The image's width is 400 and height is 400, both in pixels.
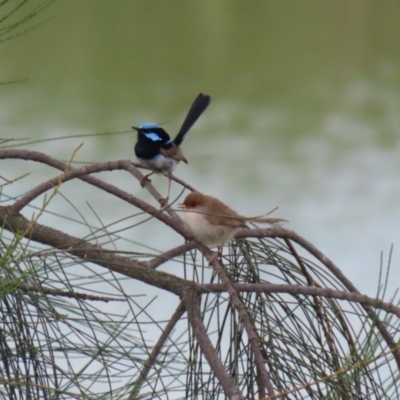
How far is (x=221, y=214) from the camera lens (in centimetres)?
167

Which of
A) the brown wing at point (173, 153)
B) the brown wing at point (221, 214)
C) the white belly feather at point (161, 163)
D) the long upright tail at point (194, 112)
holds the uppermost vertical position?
the long upright tail at point (194, 112)

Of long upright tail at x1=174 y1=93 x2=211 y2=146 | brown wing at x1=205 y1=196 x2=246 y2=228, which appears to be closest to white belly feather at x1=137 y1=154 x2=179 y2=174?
long upright tail at x1=174 y1=93 x2=211 y2=146

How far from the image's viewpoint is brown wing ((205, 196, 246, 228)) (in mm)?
1545

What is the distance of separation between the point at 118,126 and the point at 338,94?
2.85 metres

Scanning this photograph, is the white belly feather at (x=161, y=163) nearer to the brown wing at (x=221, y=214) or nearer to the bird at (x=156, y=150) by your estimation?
the bird at (x=156, y=150)

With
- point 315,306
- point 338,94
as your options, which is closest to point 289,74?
point 338,94

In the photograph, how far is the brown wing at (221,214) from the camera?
1.54m

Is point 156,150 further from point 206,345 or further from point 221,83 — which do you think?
point 221,83

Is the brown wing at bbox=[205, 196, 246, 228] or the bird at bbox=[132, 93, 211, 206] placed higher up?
the bird at bbox=[132, 93, 211, 206]

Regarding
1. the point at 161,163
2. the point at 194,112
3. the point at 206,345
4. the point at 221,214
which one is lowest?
the point at 206,345

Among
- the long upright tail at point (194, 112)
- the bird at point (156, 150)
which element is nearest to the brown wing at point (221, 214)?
the bird at point (156, 150)

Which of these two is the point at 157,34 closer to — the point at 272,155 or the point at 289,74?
the point at 289,74

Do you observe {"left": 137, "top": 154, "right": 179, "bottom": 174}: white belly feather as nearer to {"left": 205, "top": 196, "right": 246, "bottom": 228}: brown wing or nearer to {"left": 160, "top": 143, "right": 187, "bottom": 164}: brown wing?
{"left": 160, "top": 143, "right": 187, "bottom": 164}: brown wing

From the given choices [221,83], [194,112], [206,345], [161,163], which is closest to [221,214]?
[206,345]
